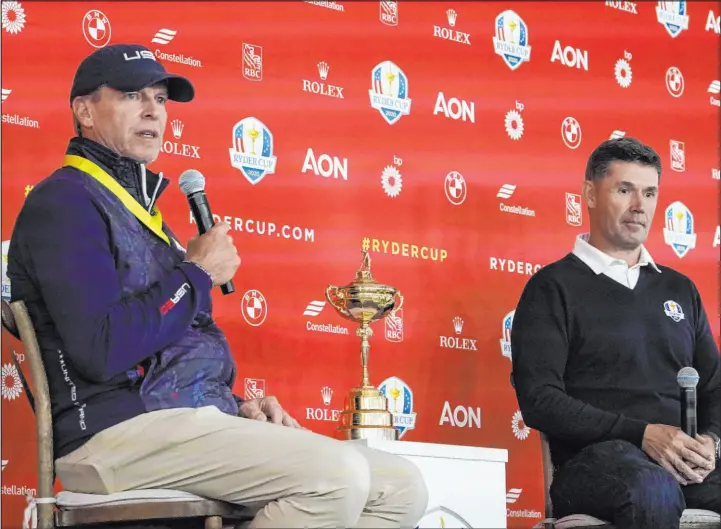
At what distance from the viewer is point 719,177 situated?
473cm

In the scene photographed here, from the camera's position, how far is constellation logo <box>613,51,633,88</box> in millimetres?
4637

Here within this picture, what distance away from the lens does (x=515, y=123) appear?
14.4ft

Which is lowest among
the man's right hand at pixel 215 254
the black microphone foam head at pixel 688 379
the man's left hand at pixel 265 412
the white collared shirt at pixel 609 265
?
the man's left hand at pixel 265 412

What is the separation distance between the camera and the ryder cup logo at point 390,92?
4.06m

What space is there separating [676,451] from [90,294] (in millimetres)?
1629

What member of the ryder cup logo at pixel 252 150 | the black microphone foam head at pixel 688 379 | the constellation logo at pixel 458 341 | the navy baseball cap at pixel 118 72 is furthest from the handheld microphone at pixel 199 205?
the constellation logo at pixel 458 341

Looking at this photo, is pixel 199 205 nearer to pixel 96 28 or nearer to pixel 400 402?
pixel 96 28

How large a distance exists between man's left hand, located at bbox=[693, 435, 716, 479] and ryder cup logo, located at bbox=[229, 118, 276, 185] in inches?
59.0

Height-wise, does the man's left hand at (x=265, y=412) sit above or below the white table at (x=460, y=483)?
above

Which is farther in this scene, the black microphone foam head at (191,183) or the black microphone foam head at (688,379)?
the black microphone foam head at (688,379)

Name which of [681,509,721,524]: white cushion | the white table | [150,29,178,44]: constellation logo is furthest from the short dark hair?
[150,29,178,44]: constellation logo

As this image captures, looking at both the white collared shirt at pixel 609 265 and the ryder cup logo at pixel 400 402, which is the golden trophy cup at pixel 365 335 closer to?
the ryder cup logo at pixel 400 402

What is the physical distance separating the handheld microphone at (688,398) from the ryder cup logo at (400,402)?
1.04 meters

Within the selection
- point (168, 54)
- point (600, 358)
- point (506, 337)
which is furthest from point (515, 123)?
point (168, 54)
